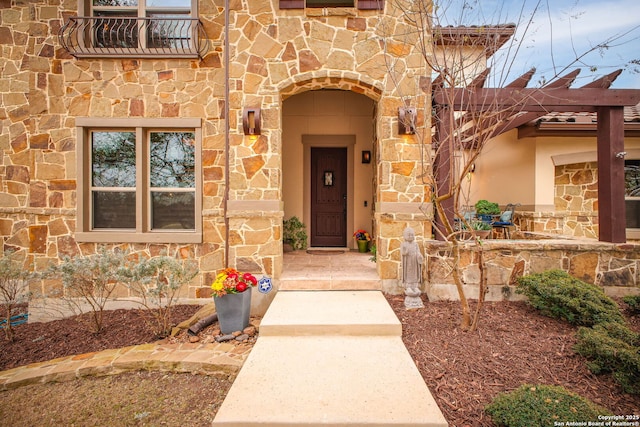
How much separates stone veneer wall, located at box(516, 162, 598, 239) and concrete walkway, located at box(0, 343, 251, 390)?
280 inches

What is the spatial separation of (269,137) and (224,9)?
206cm

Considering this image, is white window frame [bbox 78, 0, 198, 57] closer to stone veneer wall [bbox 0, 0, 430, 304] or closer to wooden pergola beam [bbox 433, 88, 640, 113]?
stone veneer wall [bbox 0, 0, 430, 304]

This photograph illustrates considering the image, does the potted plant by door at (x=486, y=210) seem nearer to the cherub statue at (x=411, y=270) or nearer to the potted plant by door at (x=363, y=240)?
the potted plant by door at (x=363, y=240)

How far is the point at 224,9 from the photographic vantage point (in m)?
4.53

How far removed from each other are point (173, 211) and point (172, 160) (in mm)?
801

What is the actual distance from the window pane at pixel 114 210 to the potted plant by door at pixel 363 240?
424 cm

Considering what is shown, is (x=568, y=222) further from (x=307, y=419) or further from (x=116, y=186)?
(x=116, y=186)

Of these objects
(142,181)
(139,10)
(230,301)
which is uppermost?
(139,10)

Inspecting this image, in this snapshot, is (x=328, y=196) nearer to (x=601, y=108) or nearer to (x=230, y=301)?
(x=230, y=301)

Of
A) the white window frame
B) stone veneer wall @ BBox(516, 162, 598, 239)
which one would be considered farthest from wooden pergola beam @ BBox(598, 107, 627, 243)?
the white window frame

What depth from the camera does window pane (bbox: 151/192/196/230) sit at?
4.75 metres

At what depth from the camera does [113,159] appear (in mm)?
4746

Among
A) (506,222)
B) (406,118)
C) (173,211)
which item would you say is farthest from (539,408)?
(506,222)

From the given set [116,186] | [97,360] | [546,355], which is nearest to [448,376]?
[546,355]
